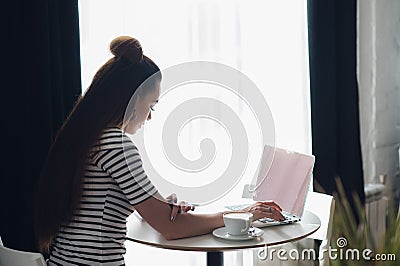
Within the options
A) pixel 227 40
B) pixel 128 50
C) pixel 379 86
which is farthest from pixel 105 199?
pixel 379 86

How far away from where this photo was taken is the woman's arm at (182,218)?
1.83 metres

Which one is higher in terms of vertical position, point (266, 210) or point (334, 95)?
point (334, 95)

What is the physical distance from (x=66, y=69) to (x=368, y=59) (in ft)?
5.39

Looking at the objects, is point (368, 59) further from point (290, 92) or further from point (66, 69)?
point (66, 69)

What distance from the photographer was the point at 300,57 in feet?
9.89

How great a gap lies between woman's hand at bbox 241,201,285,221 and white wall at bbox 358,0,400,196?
4.88 feet

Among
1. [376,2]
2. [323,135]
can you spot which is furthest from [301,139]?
[376,2]

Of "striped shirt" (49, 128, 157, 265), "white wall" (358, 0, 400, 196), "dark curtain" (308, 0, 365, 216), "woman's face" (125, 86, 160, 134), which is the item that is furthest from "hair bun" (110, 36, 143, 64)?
"white wall" (358, 0, 400, 196)

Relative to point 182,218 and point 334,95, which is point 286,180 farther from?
point 334,95

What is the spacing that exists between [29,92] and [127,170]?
24.5 inches

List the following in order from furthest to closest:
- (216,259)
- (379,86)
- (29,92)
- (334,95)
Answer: (379,86) < (334,95) < (29,92) < (216,259)

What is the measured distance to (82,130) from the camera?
1.82 m

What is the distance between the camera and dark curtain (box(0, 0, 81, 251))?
2213mm

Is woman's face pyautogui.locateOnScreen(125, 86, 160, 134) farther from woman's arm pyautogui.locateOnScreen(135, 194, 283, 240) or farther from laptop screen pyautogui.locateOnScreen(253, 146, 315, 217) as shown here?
laptop screen pyautogui.locateOnScreen(253, 146, 315, 217)
